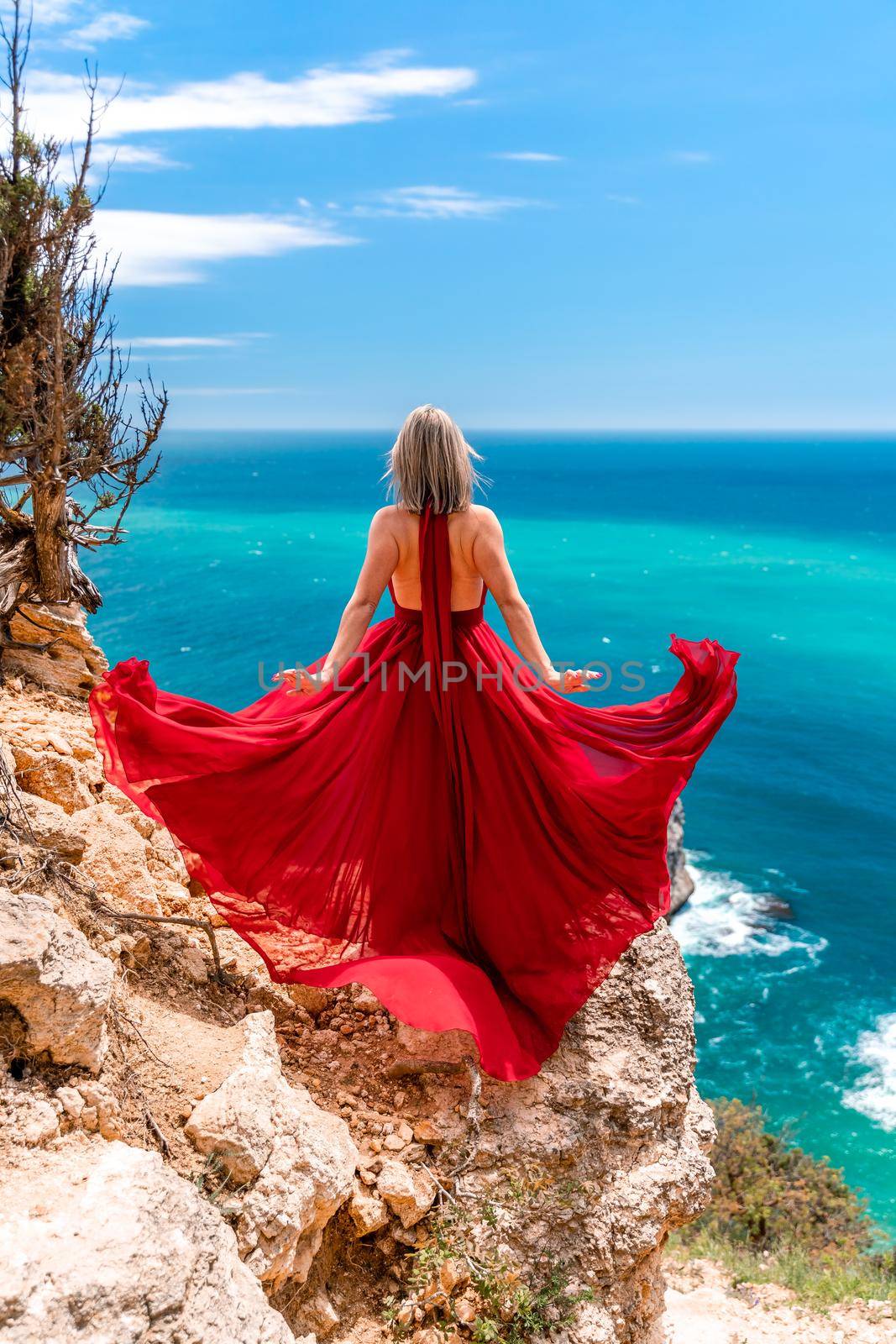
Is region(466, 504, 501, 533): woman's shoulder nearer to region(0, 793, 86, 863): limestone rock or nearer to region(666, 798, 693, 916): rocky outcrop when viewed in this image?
region(0, 793, 86, 863): limestone rock

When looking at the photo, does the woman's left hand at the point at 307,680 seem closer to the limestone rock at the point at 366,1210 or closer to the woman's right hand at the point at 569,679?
the woman's right hand at the point at 569,679

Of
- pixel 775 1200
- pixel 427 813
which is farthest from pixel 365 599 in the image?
pixel 775 1200

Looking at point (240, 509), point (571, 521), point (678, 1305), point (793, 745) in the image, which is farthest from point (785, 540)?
point (678, 1305)

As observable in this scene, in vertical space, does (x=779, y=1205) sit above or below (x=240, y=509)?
below

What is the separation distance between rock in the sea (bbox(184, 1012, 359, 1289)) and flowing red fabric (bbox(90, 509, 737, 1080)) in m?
0.71

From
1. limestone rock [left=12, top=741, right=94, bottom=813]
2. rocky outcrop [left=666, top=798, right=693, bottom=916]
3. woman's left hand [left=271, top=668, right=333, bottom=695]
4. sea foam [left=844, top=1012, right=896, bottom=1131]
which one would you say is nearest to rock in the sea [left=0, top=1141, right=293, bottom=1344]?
Result: limestone rock [left=12, top=741, right=94, bottom=813]

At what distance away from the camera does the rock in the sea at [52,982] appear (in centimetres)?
336

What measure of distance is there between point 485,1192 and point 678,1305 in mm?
4637

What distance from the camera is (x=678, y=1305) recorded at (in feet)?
25.0

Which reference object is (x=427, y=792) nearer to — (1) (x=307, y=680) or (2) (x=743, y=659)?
(1) (x=307, y=680)

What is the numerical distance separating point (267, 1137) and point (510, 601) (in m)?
2.71

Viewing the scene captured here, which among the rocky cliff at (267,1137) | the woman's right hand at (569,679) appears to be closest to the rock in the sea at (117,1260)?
the rocky cliff at (267,1137)

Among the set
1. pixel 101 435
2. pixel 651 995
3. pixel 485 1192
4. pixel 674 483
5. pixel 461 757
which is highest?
pixel 674 483

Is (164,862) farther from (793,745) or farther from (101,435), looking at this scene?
(793,745)
